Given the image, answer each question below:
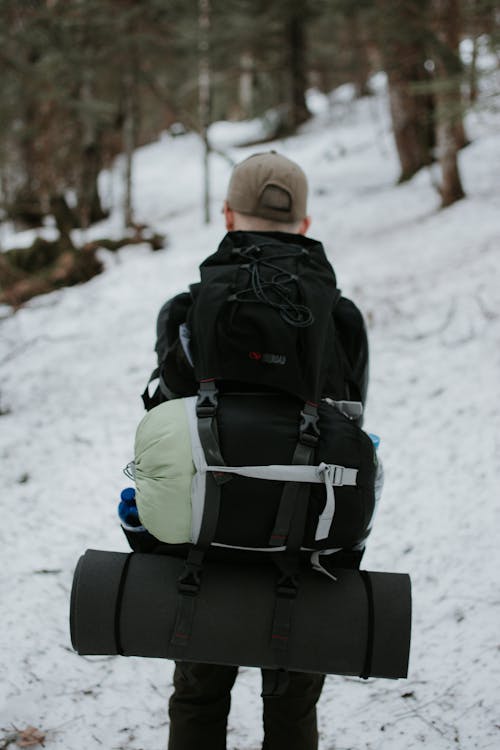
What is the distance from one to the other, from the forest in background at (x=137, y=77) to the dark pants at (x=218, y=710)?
6472 millimetres

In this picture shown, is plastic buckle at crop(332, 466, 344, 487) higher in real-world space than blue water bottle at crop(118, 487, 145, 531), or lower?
higher

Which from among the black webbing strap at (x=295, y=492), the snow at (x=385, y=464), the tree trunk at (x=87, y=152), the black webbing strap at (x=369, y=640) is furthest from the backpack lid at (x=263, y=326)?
the tree trunk at (x=87, y=152)

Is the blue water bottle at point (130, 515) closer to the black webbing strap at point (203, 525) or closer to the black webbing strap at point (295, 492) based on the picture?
the black webbing strap at point (203, 525)

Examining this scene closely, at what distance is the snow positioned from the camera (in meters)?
2.91

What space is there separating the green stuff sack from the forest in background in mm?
6240

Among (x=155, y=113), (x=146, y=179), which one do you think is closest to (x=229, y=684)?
(x=146, y=179)

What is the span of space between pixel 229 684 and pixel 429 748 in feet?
3.93

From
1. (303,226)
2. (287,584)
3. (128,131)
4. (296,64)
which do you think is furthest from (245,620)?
(296,64)

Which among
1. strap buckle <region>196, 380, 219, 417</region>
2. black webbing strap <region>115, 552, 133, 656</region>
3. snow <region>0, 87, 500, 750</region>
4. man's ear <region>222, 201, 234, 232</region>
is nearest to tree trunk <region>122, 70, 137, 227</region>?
snow <region>0, 87, 500, 750</region>

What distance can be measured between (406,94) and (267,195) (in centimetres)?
1173

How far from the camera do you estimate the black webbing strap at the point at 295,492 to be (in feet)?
5.59

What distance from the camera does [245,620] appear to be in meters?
1.76

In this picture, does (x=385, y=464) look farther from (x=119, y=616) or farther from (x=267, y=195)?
(x=119, y=616)

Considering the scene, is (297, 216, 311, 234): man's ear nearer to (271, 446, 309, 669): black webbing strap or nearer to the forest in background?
(271, 446, 309, 669): black webbing strap
